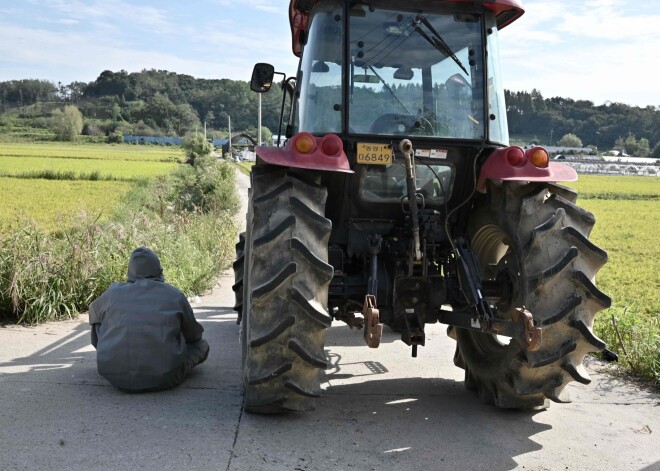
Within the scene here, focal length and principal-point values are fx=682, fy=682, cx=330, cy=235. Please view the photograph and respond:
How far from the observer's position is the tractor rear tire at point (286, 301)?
13.1 ft

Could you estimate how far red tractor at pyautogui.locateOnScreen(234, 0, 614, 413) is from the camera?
4.09 m

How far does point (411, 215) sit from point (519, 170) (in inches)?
29.8

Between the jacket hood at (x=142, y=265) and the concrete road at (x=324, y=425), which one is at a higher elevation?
the jacket hood at (x=142, y=265)

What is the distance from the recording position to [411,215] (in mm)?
4594

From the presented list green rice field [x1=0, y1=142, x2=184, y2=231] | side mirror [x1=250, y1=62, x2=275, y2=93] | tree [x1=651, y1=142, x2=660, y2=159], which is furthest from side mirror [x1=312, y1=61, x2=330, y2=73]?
tree [x1=651, y1=142, x2=660, y2=159]

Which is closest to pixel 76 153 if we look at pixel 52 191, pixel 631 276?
pixel 52 191

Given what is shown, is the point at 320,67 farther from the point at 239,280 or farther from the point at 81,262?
the point at 81,262

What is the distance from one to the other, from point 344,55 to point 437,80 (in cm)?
70

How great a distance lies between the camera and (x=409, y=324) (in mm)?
4715

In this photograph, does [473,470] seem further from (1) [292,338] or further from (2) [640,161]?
(2) [640,161]

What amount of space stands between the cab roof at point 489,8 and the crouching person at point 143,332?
215 centimetres

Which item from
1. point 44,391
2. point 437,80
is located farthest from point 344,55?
point 44,391

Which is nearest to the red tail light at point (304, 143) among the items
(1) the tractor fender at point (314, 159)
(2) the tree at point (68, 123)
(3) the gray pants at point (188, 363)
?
(1) the tractor fender at point (314, 159)

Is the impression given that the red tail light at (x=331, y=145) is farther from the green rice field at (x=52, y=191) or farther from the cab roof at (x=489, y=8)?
the green rice field at (x=52, y=191)
